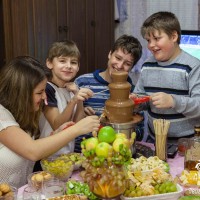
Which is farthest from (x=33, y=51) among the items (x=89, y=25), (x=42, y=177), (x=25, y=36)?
(x=42, y=177)

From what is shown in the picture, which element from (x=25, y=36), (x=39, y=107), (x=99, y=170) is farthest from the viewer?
(x=25, y=36)

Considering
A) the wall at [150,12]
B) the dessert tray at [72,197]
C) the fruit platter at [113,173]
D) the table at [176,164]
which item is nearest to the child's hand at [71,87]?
the fruit platter at [113,173]

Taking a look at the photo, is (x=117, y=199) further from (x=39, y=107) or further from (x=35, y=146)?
(x=39, y=107)

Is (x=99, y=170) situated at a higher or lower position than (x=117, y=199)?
higher

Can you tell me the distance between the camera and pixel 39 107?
6.30 feet

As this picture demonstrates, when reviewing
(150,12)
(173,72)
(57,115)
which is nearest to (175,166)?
(173,72)

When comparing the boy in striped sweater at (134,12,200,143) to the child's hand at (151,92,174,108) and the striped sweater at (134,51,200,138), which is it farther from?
the child's hand at (151,92,174,108)

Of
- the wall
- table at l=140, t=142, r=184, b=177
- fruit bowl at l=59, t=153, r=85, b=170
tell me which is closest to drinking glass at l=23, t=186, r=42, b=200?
fruit bowl at l=59, t=153, r=85, b=170

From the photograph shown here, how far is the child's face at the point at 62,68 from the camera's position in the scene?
2.19 m

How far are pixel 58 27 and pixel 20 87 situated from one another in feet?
5.55

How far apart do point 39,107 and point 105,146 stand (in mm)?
714

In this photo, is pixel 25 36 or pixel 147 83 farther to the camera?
pixel 25 36

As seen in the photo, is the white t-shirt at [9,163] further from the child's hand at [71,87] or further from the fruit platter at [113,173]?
the child's hand at [71,87]

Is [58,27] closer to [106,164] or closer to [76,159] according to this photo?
[76,159]
